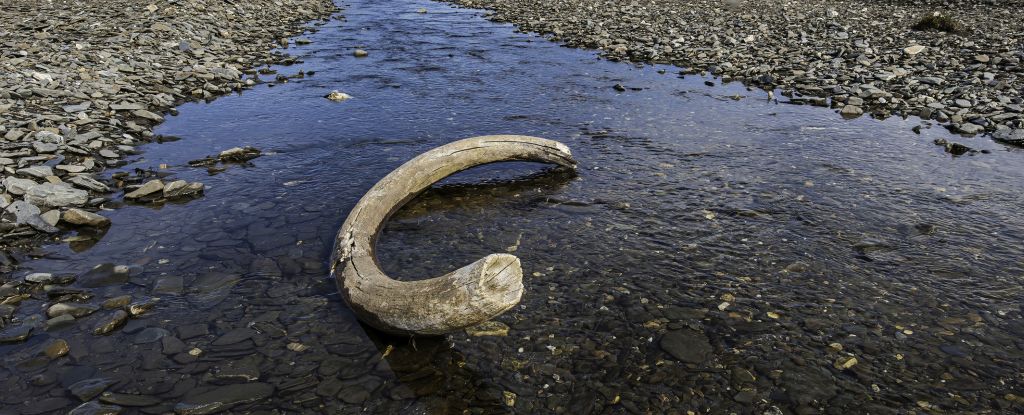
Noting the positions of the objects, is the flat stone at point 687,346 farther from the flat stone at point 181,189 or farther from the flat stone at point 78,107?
the flat stone at point 78,107

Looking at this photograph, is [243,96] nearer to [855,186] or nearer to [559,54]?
[559,54]

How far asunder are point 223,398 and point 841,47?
19.3 metres

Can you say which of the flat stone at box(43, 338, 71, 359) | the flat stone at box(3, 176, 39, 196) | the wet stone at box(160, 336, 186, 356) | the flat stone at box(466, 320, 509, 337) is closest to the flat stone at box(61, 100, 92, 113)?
the flat stone at box(3, 176, 39, 196)

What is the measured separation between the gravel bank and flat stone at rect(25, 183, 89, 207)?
1cm

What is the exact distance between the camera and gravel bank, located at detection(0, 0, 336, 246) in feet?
28.7

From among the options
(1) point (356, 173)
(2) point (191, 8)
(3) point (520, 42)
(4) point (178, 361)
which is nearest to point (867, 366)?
(4) point (178, 361)

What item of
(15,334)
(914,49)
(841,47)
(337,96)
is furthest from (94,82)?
(914,49)

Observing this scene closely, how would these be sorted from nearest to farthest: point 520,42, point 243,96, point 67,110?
point 67,110 < point 243,96 < point 520,42

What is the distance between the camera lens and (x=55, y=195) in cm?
864

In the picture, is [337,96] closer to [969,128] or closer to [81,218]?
[81,218]

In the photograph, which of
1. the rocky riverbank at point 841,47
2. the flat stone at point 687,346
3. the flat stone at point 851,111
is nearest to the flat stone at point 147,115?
the flat stone at point 687,346

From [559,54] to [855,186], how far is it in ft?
41.0

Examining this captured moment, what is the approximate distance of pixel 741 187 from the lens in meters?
9.60

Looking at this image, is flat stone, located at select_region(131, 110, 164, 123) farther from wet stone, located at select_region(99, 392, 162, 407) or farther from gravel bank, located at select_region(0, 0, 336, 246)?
wet stone, located at select_region(99, 392, 162, 407)
